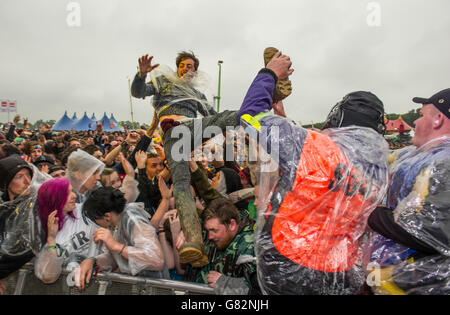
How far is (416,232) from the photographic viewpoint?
1.31 meters

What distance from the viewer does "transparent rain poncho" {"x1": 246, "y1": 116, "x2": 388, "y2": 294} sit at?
1.23 m

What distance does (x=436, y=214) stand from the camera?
4.28 ft

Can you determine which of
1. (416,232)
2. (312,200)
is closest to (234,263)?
(312,200)

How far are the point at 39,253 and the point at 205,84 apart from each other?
201cm

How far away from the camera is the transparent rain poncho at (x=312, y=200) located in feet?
4.03

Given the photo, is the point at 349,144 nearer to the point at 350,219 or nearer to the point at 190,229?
the point at 350,219

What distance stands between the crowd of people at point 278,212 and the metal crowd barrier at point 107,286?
79 mm

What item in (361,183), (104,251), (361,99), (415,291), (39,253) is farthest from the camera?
(104,251)

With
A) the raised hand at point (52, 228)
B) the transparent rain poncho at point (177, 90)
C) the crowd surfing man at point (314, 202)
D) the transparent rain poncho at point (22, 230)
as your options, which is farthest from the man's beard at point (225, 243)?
the transparent rain poncho at point (22, 230)

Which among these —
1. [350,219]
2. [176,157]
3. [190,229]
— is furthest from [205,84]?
[350,219]

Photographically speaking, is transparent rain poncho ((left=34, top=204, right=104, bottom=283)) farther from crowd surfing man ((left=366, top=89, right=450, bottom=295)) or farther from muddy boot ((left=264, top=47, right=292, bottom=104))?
crowd surfing man ((left=366, top=89, right=450, bottom=295))

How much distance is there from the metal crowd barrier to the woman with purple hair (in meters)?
0.13

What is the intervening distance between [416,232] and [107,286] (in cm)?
206

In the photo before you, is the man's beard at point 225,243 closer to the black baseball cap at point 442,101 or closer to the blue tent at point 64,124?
the black baseball cap at point 442,101
